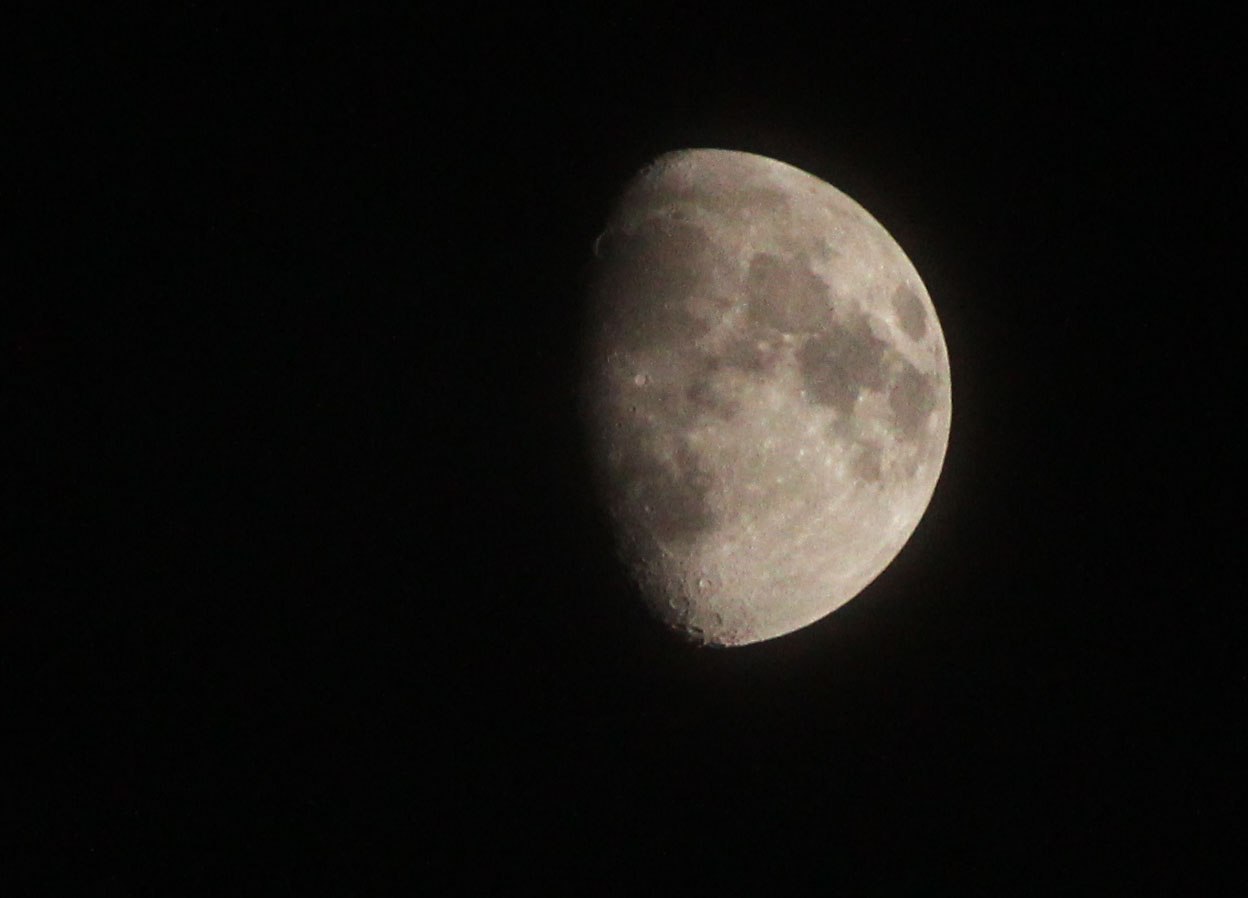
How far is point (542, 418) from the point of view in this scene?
4434mm

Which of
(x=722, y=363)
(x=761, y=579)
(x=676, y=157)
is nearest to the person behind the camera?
(x=722, y=363)

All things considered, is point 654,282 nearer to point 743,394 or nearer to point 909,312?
point 743,394

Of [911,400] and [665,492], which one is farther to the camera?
[911,400]

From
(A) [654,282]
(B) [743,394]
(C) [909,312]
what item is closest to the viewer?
(B) [743,394]

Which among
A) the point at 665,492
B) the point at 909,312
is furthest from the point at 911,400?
the point at 665,492

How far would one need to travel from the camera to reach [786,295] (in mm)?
4492

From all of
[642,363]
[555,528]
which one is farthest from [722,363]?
[555,528]

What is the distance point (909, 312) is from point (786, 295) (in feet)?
2.91

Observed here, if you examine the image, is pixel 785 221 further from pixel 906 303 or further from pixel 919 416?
pixel 919 416

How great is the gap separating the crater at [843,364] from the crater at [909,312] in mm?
301

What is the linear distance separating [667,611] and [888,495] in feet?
4.19

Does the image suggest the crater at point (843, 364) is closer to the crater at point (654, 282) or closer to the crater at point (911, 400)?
the crater at point (911, 400)

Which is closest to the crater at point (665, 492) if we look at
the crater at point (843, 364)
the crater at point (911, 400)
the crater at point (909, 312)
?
the crater at point (843, 364)

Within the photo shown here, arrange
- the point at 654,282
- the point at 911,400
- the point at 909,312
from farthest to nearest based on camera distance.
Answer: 1. the point at 909,312
2. the point at 911,400
3. the point at 654,282
